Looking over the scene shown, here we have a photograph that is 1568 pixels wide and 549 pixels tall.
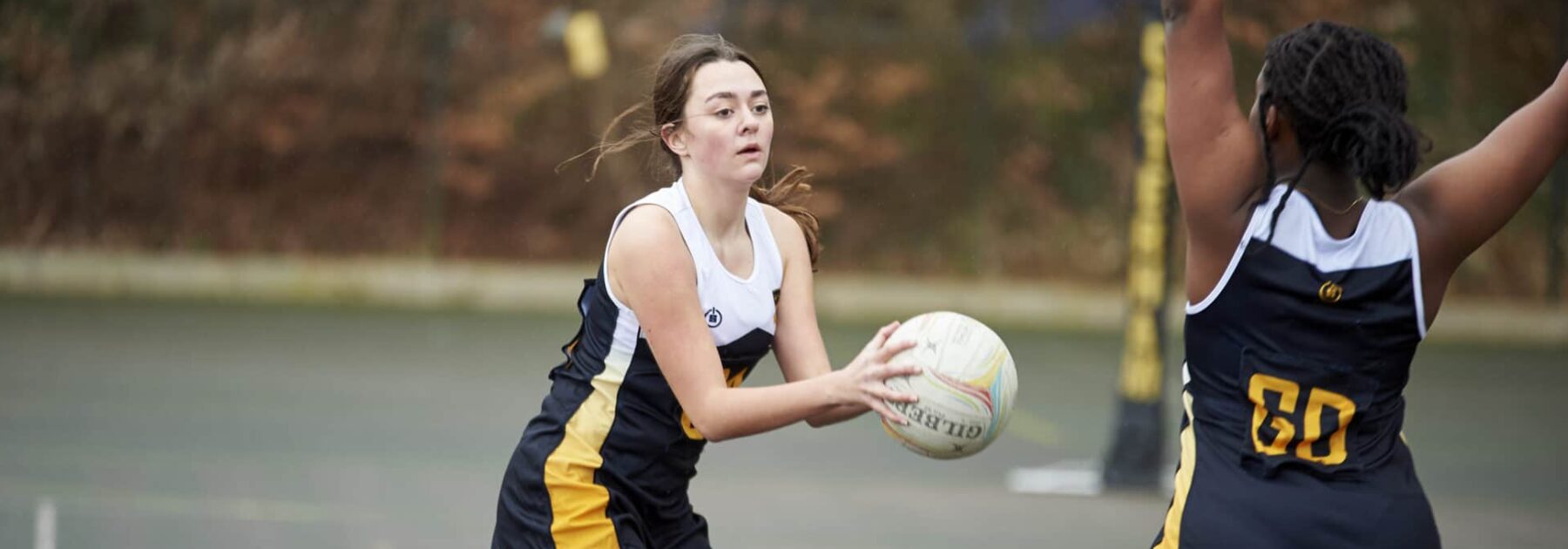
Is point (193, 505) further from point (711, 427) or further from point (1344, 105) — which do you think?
point (1344, 105)

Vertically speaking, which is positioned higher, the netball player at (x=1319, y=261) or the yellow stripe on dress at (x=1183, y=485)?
the netball player at (x=1319, y=261)

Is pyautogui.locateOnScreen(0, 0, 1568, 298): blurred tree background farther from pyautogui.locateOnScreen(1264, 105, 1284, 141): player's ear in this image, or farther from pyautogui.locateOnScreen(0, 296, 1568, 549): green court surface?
pyautogui.locateOnScreen(1264, 105, 1284, 141): player's ear

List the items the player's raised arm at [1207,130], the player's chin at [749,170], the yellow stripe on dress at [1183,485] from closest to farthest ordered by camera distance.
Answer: the player's raised arm at [1207,130]
the yellow stripe on dress at [1183,485]
the player's chin at [749,170]

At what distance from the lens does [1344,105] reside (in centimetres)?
271

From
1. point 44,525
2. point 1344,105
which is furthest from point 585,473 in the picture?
point 44,525

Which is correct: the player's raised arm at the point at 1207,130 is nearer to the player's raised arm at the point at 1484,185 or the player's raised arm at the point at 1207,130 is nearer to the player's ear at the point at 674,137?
the player's raised arm at the point at 1484,185

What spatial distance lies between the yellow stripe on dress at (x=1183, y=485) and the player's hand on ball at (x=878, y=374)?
0.48 metres

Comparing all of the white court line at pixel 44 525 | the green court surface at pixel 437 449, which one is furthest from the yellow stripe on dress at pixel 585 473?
the white court line at pixel 44 525

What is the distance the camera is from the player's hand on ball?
117 inches

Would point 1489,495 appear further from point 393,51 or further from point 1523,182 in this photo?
point 393,51

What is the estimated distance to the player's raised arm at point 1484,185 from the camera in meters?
2.76

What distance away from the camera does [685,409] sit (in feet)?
10.2

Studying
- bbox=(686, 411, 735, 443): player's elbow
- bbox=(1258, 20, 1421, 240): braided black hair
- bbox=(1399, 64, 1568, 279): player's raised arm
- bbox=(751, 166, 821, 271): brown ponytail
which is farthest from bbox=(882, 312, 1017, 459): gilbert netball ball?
bbox=(1399, 64, 1568, 279): player's raised arm

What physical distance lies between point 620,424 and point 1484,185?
1633mm
